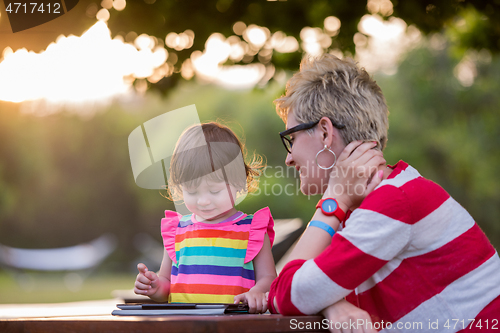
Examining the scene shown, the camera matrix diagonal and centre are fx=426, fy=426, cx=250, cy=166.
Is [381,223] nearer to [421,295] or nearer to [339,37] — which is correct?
[421,295]

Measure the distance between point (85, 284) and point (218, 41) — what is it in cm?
1976

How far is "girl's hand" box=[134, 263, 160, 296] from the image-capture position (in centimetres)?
177

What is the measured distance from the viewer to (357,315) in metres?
1.07

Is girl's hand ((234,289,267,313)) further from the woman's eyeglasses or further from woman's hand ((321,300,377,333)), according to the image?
the woman's eyeglasses

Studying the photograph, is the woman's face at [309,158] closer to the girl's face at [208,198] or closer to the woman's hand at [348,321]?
the girl's face at [208,198]

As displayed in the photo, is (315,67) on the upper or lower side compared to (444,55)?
lower

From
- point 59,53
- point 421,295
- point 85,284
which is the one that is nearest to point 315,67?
point 421,295

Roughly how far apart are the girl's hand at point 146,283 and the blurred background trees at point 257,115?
0.64 m

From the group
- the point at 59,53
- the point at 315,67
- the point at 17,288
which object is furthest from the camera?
the point at 17,288

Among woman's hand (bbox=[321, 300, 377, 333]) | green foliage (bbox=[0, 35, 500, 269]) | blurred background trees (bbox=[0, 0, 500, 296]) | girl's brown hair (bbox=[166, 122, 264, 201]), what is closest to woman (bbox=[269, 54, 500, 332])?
woman's hand (bbox=[321, 300, 377, 333])

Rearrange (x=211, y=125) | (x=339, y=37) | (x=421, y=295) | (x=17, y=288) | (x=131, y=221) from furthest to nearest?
(x=131, y=221) → (x=17, y=288) → (x=339, y=37) → (x=211, y=125) → (x=421, y=295)

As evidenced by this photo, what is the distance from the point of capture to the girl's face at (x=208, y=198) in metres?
1.91

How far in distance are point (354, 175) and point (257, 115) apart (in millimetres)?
21608

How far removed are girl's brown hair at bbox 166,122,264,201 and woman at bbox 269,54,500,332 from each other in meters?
0.68
